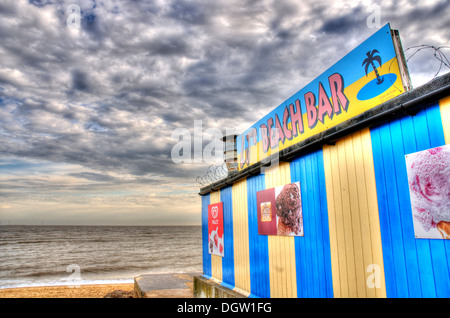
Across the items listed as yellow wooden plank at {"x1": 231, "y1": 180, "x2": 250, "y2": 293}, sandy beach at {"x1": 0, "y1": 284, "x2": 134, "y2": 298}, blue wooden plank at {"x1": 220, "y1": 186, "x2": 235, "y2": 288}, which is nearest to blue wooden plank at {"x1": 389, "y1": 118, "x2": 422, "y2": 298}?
yellow wooden plank at {"x1": 231, "y1": 180, "x2": 250, "y2": 293}

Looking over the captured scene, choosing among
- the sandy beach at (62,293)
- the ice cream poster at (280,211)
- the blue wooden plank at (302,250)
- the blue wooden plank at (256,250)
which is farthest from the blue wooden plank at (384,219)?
the sandy beach at (62,293)

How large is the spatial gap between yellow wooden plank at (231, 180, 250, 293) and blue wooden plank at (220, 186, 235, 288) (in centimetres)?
23

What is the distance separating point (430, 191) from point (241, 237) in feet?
17.9

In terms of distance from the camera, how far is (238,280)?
8.27 meters

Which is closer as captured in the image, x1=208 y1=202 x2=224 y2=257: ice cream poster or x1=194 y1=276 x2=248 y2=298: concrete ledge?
x1=194 y1=276 x2=248 y2=298: concrete ledge

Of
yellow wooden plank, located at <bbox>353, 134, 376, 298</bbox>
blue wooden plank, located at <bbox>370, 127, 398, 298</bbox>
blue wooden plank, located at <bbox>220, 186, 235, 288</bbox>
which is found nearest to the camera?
→ blue wooden plank, located at <bbox>370, 127, 398, 298</bbox>

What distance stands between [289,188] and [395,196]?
2.42 m

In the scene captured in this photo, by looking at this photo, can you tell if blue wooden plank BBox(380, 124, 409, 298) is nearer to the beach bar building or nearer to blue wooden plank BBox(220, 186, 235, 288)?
the beach bar building

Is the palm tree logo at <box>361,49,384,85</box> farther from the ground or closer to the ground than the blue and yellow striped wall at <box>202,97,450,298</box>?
farther from the ground

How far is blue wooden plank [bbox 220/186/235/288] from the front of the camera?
347 inches

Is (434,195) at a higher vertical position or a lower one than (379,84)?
lower
